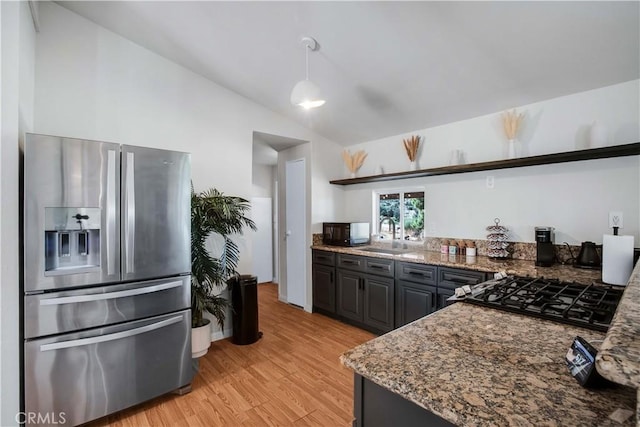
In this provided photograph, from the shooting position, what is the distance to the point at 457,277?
2502 millimetres

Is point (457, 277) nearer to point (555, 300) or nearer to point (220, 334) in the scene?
Answer: point (555, 300)

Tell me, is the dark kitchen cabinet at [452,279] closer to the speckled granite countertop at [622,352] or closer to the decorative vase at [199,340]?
the speckled granite countertop at [622,352]

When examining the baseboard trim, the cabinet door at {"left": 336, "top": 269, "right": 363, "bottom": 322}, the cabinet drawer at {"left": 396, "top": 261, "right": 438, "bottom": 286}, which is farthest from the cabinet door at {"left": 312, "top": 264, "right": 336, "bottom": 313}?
the baseboard trim

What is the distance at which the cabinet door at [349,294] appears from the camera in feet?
11.1

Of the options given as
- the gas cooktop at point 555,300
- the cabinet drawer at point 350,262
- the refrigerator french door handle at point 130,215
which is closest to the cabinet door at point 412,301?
the cabinet drawer at point 350,262

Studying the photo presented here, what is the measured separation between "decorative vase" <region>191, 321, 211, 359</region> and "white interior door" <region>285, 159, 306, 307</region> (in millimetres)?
1699

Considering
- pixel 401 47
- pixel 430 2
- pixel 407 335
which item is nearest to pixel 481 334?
pixel 407 335

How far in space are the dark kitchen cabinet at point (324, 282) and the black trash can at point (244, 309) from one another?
1.02 meters

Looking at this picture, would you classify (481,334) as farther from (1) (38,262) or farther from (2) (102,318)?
(1) (38,262)

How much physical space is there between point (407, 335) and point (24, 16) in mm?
2833

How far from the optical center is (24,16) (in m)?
1.82

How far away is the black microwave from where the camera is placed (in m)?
3.72

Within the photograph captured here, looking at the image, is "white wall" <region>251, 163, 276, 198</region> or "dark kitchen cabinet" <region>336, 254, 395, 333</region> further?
"white wall" <region>251, 163, 276, 198</region>

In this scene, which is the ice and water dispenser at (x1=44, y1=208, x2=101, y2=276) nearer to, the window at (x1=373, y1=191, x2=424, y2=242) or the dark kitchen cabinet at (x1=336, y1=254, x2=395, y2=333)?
the dark kitchen cabinet at (x1=336, y1=254, x2=395, y2=333)
